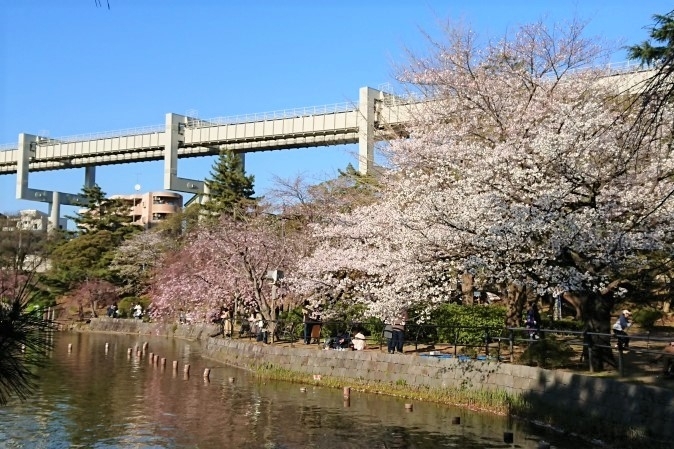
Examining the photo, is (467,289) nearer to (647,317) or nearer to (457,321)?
(457,321)

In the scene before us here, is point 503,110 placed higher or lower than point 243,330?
higher

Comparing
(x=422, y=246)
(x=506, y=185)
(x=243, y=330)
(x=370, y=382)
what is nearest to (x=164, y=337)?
(x=243, y=330)

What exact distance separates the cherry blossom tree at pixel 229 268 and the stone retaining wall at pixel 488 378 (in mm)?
2808

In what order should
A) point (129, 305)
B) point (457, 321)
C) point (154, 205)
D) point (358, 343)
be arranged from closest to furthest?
point (358, 343), point (457, 321), point (129, 305), point (154, 205)

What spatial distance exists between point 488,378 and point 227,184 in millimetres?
32763

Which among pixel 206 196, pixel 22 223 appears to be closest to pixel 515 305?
pixel 206 196

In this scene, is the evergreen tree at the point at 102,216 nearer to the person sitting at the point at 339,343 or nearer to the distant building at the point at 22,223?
the distant building at the point at 22,223

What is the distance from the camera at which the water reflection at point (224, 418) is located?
1360 cm

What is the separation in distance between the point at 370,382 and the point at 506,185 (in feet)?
23.0

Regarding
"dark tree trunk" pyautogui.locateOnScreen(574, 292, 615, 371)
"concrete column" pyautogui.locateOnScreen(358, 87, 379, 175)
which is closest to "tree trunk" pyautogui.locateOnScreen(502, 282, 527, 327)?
"dark tree trunk" pyautogui.locateOnScreen(574, 292, 615, 371)

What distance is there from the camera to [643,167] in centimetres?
1653

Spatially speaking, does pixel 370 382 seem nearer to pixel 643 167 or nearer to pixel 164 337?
pixel 643 167

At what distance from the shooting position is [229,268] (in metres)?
29.5

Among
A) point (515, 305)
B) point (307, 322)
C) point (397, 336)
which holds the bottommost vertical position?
point (397, 336)
